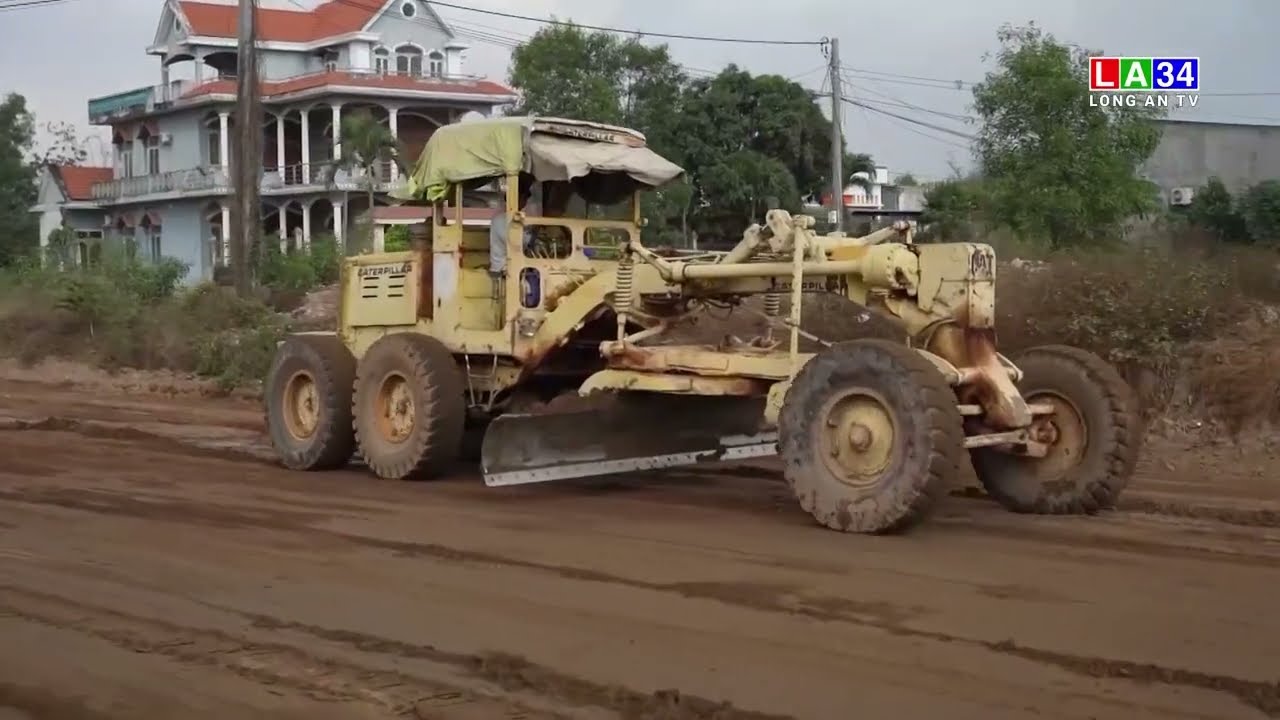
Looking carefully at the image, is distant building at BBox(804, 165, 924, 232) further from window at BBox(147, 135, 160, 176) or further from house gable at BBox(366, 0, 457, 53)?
window at BBox(147, 135, 160, 176)

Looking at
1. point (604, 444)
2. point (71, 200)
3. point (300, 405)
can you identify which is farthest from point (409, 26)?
point (604, 444)

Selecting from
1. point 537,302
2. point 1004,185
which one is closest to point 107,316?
point 1004,185

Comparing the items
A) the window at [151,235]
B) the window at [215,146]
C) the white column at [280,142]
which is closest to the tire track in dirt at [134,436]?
the white column at [280,142]

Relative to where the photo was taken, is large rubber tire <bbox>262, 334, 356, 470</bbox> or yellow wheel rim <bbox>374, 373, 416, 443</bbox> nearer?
yellow wheel rim <bbox>374, 373, 416, 443</bbox>

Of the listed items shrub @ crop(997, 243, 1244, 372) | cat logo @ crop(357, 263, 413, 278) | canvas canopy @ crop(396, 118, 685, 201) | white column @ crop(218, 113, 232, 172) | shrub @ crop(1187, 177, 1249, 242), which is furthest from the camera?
white column @ crop(218, 113, 232, 172)

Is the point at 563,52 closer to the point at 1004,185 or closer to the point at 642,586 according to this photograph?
the point at 1004,185

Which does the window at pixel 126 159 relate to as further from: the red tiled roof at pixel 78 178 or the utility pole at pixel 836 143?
the utility pole at pixel 836 143

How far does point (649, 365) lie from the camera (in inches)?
408

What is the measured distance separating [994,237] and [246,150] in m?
12.9

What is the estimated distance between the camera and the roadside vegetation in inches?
545

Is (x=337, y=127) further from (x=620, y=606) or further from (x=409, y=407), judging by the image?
(x=620, y=606)

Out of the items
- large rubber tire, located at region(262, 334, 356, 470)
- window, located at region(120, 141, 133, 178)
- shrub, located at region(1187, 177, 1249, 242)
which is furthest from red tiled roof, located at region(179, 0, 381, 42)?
large rubber tire, located at region(262, 334, 356, 470)

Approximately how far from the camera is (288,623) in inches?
275

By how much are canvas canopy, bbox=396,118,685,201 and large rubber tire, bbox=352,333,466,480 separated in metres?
1.30
